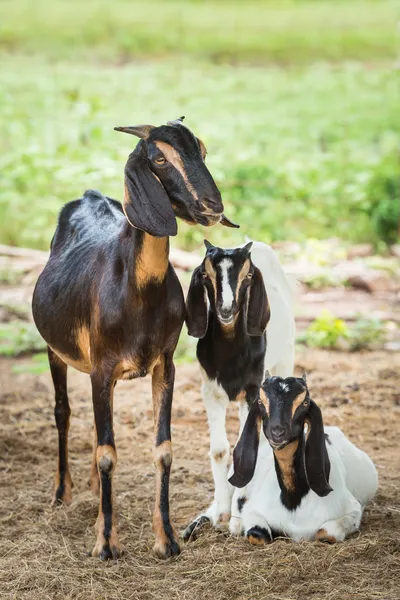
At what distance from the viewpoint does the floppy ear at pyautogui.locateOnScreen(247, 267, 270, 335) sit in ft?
17.9

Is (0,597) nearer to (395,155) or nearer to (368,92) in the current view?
(395,155)

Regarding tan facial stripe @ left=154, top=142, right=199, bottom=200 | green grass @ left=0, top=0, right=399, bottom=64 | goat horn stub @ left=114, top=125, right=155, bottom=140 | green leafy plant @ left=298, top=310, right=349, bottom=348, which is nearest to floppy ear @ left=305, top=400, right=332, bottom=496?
tan facial stripe @ left=154, top=142, right=199, bottom=200

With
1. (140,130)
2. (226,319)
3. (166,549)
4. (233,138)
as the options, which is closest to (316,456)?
(226,319)

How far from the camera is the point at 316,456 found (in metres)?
5.07

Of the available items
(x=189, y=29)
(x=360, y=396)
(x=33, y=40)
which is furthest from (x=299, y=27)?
(x=360, y=396)

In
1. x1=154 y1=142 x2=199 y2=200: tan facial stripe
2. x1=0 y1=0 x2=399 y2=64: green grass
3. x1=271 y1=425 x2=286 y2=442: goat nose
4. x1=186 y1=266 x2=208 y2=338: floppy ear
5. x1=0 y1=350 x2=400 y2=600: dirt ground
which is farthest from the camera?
x1=0 y1=0 x2=399 y2=64: green grass

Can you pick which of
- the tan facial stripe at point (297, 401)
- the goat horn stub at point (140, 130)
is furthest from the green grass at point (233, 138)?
the goat horn stub at point (140, 130)

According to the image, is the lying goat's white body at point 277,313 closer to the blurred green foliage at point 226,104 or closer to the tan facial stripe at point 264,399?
the tan facial stripe at point 264,399

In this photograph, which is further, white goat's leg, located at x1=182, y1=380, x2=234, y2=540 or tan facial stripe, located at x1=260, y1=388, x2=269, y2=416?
white goat's leg, located at x1=182, y1=380, x2=234, y2=540

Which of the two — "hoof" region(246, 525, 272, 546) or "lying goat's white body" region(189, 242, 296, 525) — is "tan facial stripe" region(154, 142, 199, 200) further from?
"hoof" region(246, 525, 272, 546)

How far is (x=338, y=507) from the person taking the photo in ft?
17.3

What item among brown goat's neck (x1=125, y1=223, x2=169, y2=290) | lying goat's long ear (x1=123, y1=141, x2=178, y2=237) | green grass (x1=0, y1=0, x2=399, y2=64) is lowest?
brown goat's neck (x1=125, y1=223, x2=169, y2=290)

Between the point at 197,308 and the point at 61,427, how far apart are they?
147cm

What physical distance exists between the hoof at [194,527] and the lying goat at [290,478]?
8.9 inches
